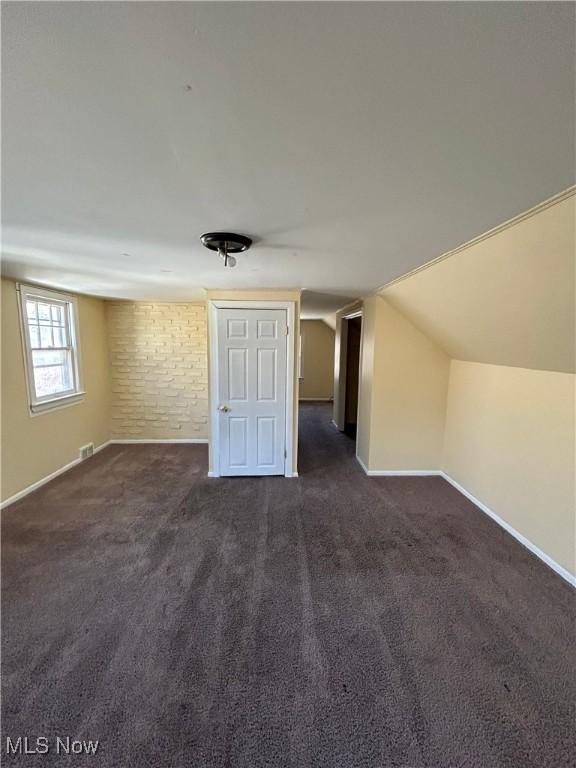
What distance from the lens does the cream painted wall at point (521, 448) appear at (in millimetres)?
2354

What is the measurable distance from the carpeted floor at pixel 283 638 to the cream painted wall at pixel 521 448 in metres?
0.26

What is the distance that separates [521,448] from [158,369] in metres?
4.76

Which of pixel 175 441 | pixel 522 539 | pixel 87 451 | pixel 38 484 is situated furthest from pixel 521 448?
pixel 87 451

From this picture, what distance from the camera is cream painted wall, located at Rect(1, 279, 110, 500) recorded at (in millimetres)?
3203

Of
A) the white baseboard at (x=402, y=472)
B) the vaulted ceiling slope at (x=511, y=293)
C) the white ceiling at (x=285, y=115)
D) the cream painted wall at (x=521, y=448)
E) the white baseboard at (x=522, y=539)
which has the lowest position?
the white baseboard at (x=522, y=539)

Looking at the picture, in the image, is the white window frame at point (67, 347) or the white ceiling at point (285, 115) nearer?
the white ceiling at point (285, 115)

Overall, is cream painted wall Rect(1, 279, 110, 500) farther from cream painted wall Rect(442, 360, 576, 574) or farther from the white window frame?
cream painted wall Rect(442, 360, 576, 574)

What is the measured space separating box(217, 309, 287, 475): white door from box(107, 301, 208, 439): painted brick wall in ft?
4.70

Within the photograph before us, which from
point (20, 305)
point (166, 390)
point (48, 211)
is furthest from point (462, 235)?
point (166, 390)

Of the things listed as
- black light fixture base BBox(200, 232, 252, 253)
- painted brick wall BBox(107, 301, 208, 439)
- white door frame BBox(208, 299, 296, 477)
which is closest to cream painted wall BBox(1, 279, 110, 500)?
painted brick wall BBox(107, 301, 208, 439)

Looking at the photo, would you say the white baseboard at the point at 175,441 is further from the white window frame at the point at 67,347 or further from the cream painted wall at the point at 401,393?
the cream painted wall at the point at 401,393

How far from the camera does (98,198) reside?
4.55 feet

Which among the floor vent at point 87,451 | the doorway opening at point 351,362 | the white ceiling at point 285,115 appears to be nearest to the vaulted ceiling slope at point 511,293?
the white ceiling at point 285,115

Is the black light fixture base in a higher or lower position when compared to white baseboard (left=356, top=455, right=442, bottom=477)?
higher
